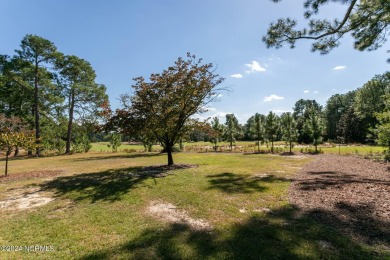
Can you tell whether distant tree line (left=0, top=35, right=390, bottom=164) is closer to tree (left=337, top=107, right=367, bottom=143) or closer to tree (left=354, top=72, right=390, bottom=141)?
tree (left=354, top=72, right=390, bottom=141)

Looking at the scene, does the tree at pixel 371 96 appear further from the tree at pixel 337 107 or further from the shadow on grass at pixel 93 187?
the shadow on grass at pixel 93 187

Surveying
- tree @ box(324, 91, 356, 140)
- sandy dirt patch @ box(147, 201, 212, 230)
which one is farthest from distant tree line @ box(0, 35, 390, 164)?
tree @ box(324, 91, 356, 140)

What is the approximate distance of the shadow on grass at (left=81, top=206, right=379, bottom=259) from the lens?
393 cm

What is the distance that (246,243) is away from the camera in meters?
4.33

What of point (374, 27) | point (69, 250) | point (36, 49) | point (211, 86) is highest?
point (36, 49)

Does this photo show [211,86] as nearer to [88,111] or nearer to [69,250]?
[69,250]

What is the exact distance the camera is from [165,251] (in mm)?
4133

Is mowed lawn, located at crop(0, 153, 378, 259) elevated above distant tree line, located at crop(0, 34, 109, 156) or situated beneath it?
situated beneath

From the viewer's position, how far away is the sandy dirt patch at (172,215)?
5.38m

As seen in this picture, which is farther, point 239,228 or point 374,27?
point 374,27

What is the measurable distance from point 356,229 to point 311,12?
7791mm

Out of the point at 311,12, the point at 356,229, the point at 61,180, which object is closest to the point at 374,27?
the point at 311,12

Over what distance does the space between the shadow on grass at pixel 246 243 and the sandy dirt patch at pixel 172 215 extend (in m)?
0.26

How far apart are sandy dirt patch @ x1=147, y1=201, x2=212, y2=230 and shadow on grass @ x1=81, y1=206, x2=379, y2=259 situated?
0.84 ft
